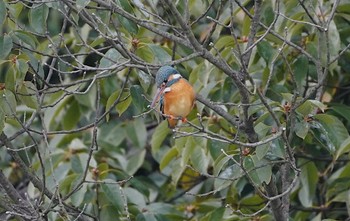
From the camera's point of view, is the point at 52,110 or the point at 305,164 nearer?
the point at 305,164

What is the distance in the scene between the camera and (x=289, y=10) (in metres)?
3.77

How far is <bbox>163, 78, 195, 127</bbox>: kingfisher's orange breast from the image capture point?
332 cm

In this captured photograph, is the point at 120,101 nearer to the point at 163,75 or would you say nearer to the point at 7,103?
the point at 163,75

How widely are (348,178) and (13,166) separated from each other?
220 centimetres

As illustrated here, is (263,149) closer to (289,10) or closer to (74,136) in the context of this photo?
(289,10)

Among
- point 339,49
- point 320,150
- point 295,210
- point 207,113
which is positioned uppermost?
point 339,49

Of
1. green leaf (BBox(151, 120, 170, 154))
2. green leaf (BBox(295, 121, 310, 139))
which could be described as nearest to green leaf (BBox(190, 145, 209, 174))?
green leaf (BBox(151, 120, 170, 154))

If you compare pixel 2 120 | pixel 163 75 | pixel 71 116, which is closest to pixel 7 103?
pixel 2 120

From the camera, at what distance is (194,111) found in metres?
3.95

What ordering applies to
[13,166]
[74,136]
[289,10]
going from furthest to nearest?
[13,166], [74,136], [289,10]

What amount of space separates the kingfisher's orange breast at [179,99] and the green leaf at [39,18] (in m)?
0.52

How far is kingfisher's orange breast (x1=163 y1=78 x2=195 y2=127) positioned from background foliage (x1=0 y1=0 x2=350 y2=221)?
0.05m

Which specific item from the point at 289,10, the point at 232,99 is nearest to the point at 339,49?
the point at 289,10

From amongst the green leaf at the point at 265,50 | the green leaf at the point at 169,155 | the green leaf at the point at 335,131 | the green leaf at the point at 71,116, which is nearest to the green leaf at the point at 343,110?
the green leaf at the point at 335,131
